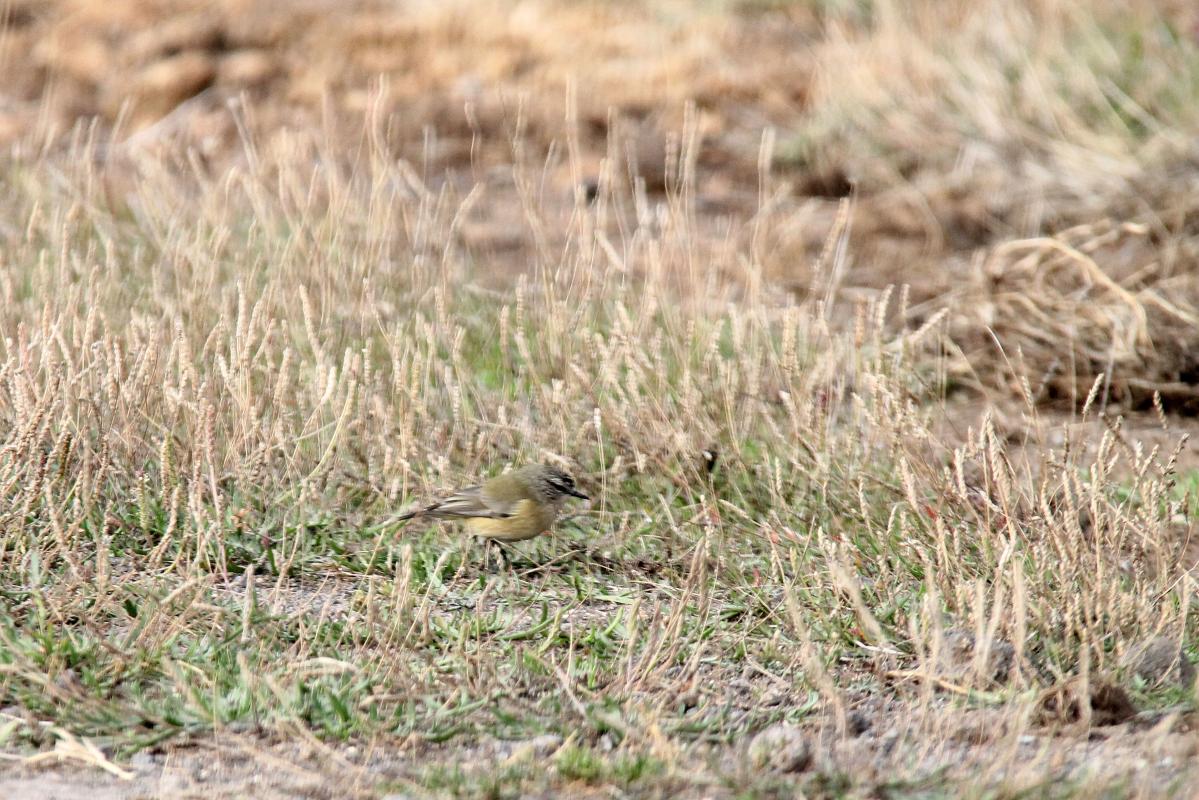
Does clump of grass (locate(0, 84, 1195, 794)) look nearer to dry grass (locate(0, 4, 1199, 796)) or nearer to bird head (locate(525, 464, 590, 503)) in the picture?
dry grass (locate(0, 4, 1199, 796))

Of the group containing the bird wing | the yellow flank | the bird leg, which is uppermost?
the bird wing

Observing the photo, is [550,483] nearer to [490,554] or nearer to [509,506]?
[509,506]

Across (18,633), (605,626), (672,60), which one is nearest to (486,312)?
(605,626)

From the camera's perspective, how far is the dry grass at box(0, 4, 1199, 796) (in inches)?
141

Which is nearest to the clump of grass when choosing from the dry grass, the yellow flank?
the dry grass

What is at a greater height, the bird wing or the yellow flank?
the bird wing

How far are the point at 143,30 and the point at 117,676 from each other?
828 cm

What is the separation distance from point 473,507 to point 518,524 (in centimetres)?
16

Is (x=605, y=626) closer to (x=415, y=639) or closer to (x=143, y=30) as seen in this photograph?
(x=415, y=639)

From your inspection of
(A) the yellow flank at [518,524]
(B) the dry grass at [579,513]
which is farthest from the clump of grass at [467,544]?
(A) the yellow flank at [518,524]

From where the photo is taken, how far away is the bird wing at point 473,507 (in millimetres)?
4711

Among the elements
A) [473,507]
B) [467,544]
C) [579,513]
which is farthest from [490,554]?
[579,513]

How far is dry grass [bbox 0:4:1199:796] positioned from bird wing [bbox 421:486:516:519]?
0.48ft

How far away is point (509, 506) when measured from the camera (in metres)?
4.71
